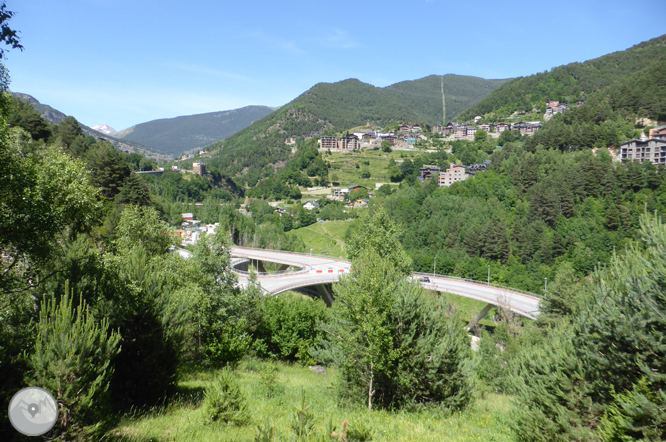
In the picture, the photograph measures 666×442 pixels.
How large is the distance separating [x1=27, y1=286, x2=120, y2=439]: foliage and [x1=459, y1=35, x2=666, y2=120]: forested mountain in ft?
554

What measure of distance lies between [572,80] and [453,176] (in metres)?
96.0

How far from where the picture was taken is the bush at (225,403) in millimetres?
6887

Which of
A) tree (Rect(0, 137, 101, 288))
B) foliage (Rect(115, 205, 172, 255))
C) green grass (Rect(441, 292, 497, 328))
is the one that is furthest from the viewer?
green grass (Rect(441, 292, 497, 328))

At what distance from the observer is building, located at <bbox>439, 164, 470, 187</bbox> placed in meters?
99.6

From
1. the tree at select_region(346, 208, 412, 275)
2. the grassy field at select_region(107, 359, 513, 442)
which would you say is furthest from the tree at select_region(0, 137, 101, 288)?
the tree at select_region(346, 208, 412, 275)

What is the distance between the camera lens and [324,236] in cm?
7925

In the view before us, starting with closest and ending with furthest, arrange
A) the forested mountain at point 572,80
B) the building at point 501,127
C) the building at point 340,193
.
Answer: the building at point 340,193, the building at point 501,127, the forested mountain at point 572,80

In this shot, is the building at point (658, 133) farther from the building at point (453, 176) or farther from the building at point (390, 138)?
Answer: the building at point (390, 138)

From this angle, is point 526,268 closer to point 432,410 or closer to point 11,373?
point 432,410

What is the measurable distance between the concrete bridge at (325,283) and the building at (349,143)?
357 feet

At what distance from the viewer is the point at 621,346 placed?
19.6 feet

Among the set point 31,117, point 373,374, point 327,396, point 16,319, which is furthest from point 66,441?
point 31,117

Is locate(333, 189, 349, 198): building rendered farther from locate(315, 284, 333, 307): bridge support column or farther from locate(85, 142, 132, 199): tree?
locate(85, 142, 132, 199): tree

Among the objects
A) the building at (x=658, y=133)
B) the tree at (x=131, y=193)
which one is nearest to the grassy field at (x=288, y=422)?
the tree at (x=131, y=193)
